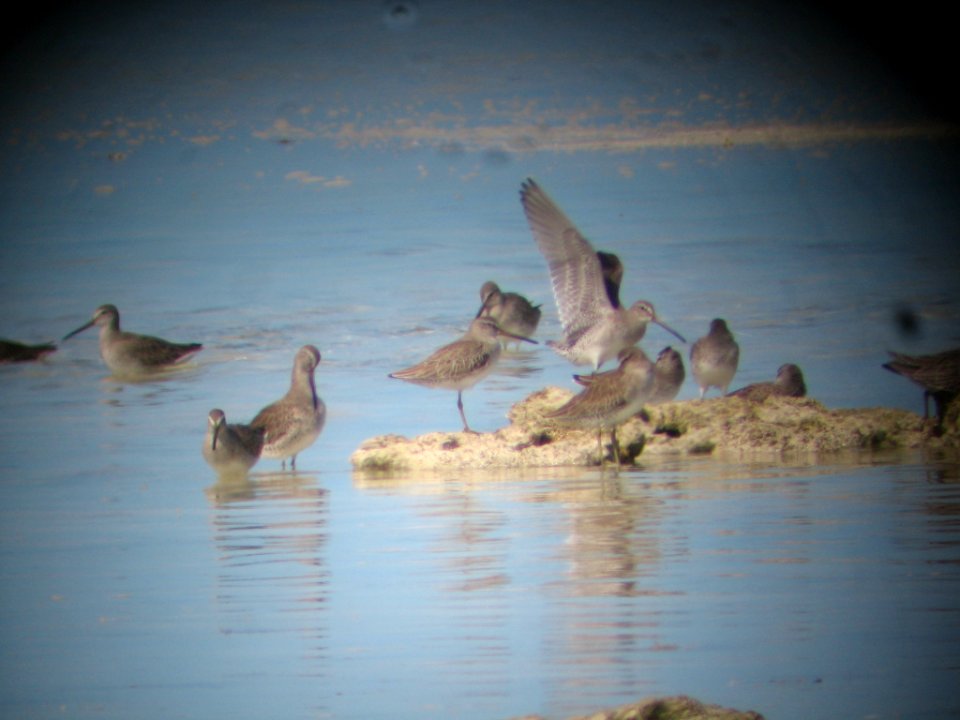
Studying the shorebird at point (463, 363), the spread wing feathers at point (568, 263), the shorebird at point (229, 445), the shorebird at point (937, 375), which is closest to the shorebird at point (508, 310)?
the spread wing feathers at point (568, 263)

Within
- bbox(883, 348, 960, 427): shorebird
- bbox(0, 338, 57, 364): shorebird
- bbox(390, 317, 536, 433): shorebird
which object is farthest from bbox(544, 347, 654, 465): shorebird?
bbox(0, 338, 57, 364): shorebird

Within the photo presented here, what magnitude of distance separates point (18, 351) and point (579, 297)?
11.8 ft

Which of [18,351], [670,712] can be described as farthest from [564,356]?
[670,712]

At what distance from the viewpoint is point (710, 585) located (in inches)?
208

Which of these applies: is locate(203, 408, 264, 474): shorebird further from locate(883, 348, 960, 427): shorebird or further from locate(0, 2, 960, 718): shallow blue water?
locate(883, 348, 960, 427): shorebird

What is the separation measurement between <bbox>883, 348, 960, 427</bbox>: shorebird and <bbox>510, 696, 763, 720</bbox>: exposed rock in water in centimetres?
438

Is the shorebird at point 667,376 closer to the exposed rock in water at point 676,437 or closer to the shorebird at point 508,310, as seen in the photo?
the exposed rock in water at point 676,437

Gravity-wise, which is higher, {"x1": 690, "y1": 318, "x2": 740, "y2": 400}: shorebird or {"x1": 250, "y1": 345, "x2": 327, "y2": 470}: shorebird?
{"x1": 690, "y1": 318, "x2": 740, "y2": 400}: shorebird

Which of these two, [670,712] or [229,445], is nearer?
[670,712]

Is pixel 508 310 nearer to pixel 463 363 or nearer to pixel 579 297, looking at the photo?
pixel 579 297

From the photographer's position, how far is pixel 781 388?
839 cm

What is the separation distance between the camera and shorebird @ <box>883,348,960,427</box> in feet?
26.3

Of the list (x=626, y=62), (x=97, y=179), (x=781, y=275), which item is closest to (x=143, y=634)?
(x=781, y=275)

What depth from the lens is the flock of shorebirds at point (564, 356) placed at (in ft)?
24.6
